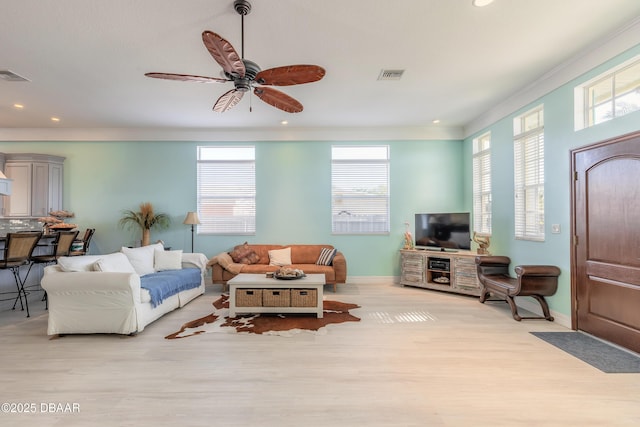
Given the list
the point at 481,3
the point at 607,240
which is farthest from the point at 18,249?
the point at 607,240

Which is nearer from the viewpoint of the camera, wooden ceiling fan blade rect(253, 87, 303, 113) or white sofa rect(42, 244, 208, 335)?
wooden ceiling fan blade rect(253, 87, 303, 113)

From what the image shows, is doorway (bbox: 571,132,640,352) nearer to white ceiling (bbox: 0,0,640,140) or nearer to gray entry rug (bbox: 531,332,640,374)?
gray entry rug (bbox: 531,332,640,374)

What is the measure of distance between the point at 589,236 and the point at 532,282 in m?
0.78

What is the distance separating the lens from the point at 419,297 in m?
4.78

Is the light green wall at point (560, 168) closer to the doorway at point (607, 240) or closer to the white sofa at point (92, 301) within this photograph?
the doorway at point (607, 240)

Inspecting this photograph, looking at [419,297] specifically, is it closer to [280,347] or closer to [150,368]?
[280,347]

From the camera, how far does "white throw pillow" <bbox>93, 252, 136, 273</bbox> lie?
3.35 metres

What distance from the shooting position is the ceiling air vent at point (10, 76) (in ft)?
11.5

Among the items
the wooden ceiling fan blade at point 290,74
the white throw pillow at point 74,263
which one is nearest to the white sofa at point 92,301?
the white throw pillow at point 74,263

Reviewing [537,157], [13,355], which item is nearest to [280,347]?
[13,355]

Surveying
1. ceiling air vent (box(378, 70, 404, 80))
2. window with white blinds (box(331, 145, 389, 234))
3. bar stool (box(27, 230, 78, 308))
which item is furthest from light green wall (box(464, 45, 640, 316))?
bar stool (box(27, 230, 78, 308))

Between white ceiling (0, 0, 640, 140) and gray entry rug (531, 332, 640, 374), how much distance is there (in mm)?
3041

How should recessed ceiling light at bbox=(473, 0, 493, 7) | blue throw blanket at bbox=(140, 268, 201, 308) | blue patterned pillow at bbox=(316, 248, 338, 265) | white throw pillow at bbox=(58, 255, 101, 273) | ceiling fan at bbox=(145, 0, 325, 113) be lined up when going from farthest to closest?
1. blue patterned pillow at bbox=(316, 248, 338, 265)
2. blue throw blanket at bbox=(140, 268, 201, 308)
3. white throw pillow at bbox=(58, 255, 101, 273)
4. recessed ceiling light at bbox=(473, 0, 493, 7)
5. ceiling fan at bbox=(145, 0, 325, 113)

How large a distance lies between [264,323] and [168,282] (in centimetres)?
139
